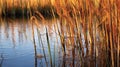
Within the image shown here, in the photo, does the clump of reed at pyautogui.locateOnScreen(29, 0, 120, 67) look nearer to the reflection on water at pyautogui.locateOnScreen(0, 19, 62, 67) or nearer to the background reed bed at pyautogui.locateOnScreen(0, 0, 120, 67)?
the background reed bed at pyautogui.locateOnScreen(0, 0, 120, 67)

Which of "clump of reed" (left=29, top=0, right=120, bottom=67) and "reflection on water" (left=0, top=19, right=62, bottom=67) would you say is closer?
"clump of reed" (left=29, top=0, right=120, bottom=67)

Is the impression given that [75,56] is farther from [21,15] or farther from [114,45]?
[21,15]

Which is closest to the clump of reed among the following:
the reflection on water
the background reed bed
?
the background reed bed

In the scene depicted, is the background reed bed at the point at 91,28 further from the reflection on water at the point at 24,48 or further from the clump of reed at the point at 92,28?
the reflection on water at the point at 24,48

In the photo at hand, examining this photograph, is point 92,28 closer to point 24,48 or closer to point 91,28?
point 91,28

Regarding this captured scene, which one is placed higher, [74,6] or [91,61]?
[74,6]

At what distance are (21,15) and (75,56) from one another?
849 centimetres

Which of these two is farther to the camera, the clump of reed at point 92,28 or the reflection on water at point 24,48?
the reflection on water at point 24,48

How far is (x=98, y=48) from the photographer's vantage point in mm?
3822

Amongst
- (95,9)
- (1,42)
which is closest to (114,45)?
(95,9)

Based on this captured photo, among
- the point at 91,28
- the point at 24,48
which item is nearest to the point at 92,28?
the point at 91,28

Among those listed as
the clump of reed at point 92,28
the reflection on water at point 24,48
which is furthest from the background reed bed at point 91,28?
the reflection on water at point 24,48

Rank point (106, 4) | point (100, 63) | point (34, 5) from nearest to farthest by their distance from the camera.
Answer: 1. point (106, 4)
2. point (100, 63)
3. point (34, 5)


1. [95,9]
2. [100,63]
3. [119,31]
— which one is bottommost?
[100,63]
